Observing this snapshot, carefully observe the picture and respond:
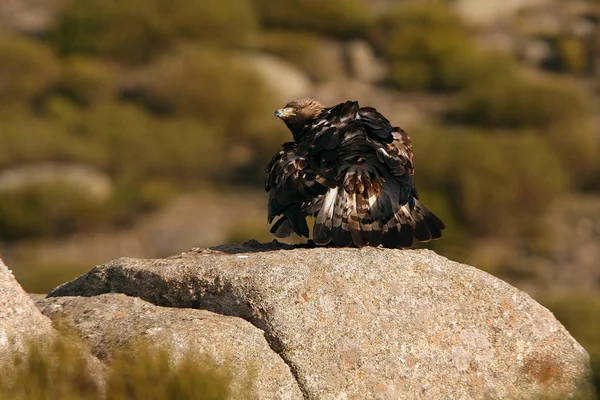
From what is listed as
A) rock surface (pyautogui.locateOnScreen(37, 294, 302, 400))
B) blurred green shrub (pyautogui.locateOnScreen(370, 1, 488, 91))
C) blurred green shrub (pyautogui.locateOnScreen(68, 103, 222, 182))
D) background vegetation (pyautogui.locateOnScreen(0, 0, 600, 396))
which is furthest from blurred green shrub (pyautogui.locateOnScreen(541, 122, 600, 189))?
rock surface (pyautogui.locateOnScreen(37, 294, 302, 400))

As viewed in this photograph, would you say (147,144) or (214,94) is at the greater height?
(214,94)

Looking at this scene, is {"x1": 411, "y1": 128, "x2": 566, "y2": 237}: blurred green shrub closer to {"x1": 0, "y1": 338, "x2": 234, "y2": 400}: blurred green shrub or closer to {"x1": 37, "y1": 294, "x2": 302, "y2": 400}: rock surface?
{"x1": 37, "y1": 294, "x2": 302, "y2": 400}: rock surface

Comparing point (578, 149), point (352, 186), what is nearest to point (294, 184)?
point (352, 186)

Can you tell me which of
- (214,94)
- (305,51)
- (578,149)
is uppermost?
(305,51)

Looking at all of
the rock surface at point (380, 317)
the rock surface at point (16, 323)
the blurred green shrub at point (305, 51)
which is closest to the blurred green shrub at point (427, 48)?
the blurred green shrub at point (305, 51)

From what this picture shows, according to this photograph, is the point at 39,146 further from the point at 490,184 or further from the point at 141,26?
the point at 490,184

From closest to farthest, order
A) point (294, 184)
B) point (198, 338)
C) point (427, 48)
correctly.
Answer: point (198, 338)
point (294, 184)
point (427, 48)
